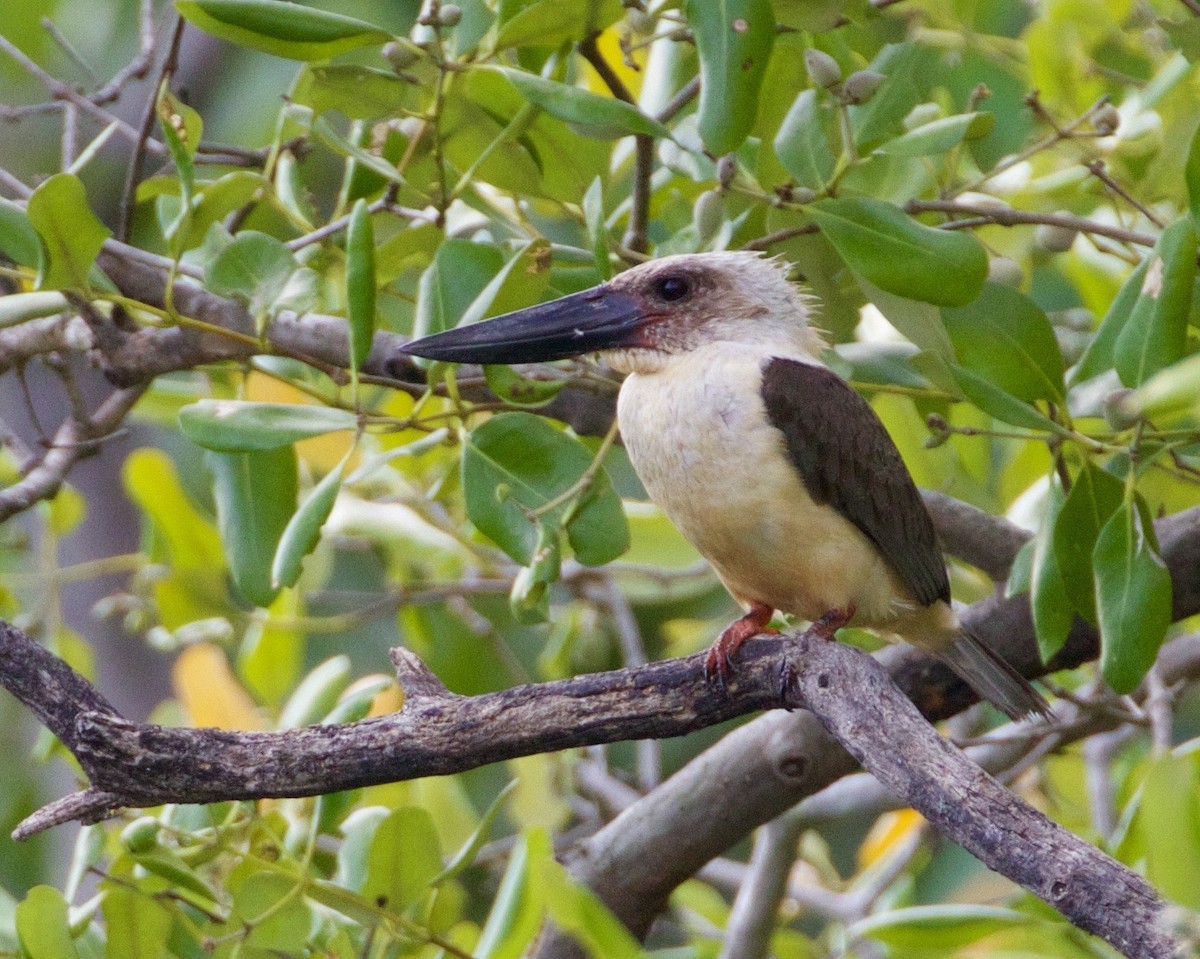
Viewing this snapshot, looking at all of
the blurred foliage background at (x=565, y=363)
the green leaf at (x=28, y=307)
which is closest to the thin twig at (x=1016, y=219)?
the blurred foliage background at (x=565, y=363)

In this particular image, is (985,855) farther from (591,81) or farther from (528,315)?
(591,81)

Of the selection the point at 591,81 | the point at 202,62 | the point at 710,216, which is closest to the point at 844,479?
the point at 710,216

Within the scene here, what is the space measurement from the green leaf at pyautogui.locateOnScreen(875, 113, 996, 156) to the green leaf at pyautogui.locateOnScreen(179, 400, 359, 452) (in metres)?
0.94

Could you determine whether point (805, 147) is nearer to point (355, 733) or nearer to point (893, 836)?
point (355, 733)

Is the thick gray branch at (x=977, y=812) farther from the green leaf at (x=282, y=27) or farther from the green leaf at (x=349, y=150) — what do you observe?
the green leaf at (x=282, y=27)

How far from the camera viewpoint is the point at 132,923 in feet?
7.07

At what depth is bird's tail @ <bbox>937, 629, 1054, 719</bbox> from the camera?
270 centimetres

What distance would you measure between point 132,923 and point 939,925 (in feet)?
4.23

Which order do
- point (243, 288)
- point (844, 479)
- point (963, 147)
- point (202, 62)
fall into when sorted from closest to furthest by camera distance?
point (243, 288) < point (844, 479) < point (963, 147) < point (202, 62)

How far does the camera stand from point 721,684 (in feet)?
6.95

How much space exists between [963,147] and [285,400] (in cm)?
148

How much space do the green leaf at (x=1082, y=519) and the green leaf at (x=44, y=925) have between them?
1.50m

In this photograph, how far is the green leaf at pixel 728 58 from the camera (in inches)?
80.8

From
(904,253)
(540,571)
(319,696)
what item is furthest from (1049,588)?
(319,696)
